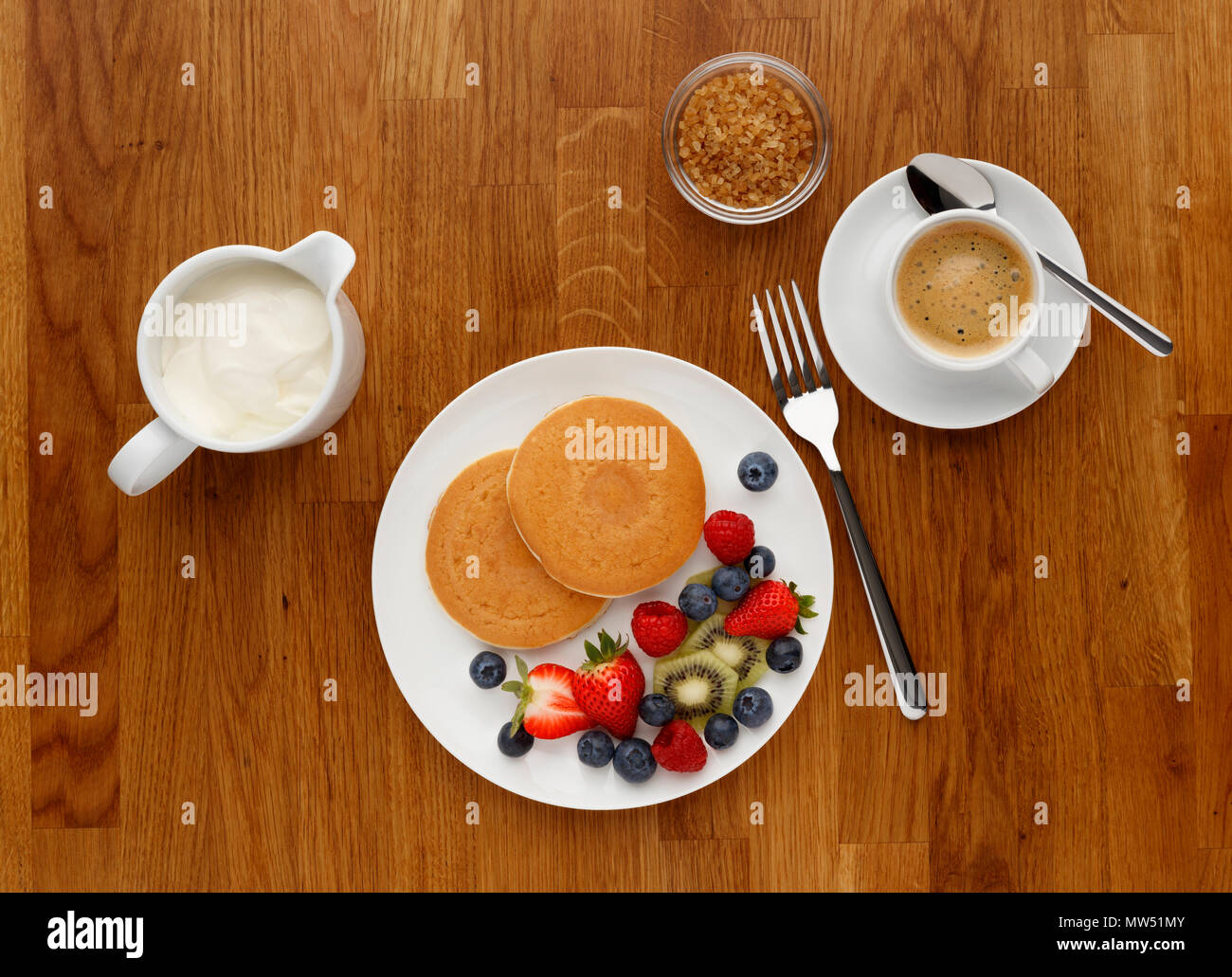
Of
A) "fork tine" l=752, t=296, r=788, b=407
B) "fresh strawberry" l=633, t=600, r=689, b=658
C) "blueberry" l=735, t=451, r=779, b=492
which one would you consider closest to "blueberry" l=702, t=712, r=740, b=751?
"fresh strawberry" l=633, t=600, r=689, b=658

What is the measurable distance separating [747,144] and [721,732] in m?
0.83

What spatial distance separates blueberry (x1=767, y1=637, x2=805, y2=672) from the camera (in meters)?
1.17

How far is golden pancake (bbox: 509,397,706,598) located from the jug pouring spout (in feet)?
1.04

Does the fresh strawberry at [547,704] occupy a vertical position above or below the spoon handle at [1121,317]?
below

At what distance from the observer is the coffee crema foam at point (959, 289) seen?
116 cm

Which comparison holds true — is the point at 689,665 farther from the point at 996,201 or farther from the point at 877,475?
the point at 996,201

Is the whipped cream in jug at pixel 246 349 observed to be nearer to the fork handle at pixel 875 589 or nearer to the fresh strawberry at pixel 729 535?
the fresh strawberry at pixel 729 535

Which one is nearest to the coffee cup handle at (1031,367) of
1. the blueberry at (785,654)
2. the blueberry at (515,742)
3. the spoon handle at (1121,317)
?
the spoon handle at (1121,317)

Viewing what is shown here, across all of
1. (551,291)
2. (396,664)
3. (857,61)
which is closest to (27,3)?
(551,291)

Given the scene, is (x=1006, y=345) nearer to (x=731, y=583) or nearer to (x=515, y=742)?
(x=731, y=583)

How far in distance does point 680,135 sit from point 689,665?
2.50 ft

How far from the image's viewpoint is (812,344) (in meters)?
1.24

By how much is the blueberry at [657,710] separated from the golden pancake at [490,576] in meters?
0.14

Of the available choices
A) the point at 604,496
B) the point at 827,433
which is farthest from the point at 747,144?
the point at 604,496
